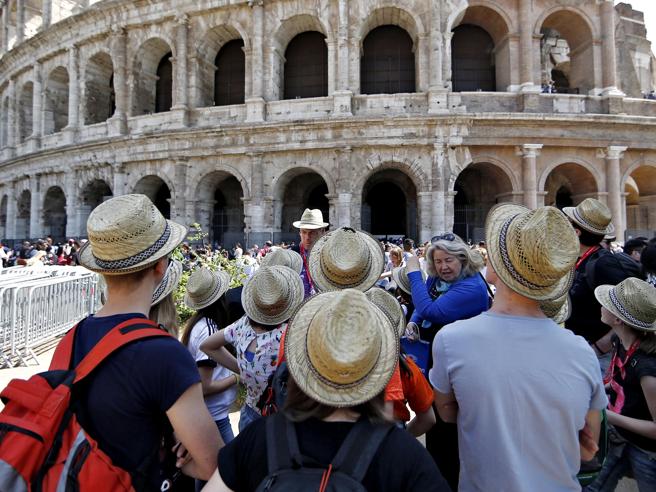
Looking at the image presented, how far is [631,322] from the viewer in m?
2.28

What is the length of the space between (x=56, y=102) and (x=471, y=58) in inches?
776

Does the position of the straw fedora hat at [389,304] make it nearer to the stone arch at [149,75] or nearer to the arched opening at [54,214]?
the stone arch at [149,75]

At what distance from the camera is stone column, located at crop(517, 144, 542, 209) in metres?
13.6

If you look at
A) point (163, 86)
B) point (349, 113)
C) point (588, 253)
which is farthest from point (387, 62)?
point (588, 253)

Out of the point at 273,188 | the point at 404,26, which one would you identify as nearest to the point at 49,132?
the point at 273,188

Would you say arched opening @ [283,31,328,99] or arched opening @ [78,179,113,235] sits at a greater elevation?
arched opening @ [283,31,328,99]

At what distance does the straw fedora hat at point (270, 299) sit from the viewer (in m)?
2.36

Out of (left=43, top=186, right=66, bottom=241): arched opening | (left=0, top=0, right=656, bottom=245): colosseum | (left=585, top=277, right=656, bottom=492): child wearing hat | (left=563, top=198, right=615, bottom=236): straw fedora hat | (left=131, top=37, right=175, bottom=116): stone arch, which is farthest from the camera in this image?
(left=43, top=186, right=66, bottom=241): arched opening

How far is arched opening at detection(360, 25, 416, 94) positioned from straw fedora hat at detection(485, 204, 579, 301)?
49.9 feet

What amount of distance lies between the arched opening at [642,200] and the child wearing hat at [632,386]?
50.8ft

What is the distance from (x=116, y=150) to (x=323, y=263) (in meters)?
16.7

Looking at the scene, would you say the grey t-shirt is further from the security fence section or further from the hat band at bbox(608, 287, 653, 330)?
the security fence section

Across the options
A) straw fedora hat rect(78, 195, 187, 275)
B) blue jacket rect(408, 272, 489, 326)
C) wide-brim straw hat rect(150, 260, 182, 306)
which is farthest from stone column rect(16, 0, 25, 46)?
blue jacket rect(408, 272, 489, 326)

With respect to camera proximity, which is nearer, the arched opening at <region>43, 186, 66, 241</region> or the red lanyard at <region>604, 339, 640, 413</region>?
the red lanyard at <region>604, 339, 640, 413</region>
